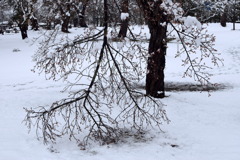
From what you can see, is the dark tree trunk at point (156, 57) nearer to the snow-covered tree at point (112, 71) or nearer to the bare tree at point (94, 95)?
→ the snow-covered tree at point (112, 71)

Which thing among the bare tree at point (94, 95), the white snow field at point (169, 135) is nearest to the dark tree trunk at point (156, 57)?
the white snow field at point (169, 135)

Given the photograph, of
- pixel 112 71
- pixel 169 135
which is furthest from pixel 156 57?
pixel 169 135

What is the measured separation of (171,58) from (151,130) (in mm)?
12406

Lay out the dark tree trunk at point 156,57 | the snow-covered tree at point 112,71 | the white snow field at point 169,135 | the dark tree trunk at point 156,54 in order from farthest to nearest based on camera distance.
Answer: the dark tree trunk at point 156,57, the dark tree trunk at point 156,54, the snow-covered tree at point 112,71, the white snow field at point 169,135

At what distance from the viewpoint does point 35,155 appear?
567 centimetres

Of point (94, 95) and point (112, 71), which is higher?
point (112, 71)

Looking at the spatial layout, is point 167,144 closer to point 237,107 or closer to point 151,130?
point 151,130

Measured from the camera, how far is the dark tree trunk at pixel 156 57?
834cm

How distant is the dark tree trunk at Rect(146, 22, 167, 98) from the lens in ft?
27.4

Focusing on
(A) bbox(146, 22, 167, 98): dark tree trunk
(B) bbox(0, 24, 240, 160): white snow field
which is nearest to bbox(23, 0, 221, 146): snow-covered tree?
(A) bbox(146, 22, 167, 98): dark tree trunk

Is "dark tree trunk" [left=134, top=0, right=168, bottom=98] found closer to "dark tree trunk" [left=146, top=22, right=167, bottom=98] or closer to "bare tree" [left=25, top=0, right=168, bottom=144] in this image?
"dark tree trunk" [left=146, top=22, right=167, bottom=98]

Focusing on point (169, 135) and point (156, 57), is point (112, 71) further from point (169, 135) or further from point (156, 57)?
point (169, 135)

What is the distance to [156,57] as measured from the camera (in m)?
8.56

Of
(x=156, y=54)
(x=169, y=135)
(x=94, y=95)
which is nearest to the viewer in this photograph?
(x=169, y=135)
